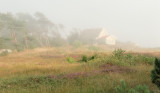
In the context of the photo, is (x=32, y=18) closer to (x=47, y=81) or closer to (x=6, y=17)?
(x=6, y=17)

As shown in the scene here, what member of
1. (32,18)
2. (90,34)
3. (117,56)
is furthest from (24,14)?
(117,56)

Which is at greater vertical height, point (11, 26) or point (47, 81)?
point (11, 26)

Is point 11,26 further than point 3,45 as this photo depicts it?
Yes

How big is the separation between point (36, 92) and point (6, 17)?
47.3 metres

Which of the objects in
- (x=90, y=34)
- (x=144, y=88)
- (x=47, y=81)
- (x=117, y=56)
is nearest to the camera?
(x=144, y=88)

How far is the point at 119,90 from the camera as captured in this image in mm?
4180

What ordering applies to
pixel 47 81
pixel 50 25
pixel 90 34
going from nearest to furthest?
pixel 47 81
pixel 50 25
pixel 90 34

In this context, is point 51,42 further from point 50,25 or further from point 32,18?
point 32,18

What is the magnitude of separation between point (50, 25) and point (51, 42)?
10.8 m

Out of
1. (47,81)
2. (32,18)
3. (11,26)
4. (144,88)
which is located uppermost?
(32,18)

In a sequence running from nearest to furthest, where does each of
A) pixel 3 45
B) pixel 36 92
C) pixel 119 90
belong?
1. pixel 119 90
2. pixel 36 92
3. pixel 3 45

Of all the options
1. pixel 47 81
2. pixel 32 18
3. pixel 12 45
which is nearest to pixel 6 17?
pixel 12 45

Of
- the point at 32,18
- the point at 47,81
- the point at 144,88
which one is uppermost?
the point at 32,18

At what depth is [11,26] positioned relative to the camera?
148 feet
